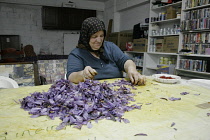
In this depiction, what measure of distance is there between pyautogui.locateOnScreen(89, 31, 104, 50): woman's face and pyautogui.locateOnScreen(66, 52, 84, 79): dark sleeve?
216 mm

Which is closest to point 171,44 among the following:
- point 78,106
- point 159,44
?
point 159,44

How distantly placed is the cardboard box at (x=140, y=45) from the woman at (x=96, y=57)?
9.32ft

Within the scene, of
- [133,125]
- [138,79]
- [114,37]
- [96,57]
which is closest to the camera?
[133,125]

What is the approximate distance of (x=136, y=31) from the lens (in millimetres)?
5059

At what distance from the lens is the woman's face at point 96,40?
5.97 ft

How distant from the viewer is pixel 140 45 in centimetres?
486

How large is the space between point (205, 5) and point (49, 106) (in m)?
3.37

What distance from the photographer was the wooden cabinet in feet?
22.1

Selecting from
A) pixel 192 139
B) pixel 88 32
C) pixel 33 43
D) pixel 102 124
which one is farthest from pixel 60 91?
pixel 33 43

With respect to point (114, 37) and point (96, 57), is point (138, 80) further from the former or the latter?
point (114, 37)

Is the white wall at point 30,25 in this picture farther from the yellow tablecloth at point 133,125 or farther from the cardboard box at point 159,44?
the yellow tablecloth at point 133,125

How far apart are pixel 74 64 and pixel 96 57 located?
313 mm

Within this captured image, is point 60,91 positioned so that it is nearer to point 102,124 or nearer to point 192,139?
point 102,124

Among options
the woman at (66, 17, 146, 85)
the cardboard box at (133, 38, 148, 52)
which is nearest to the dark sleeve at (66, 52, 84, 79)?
the woman at (66, 17, 146, 85)
